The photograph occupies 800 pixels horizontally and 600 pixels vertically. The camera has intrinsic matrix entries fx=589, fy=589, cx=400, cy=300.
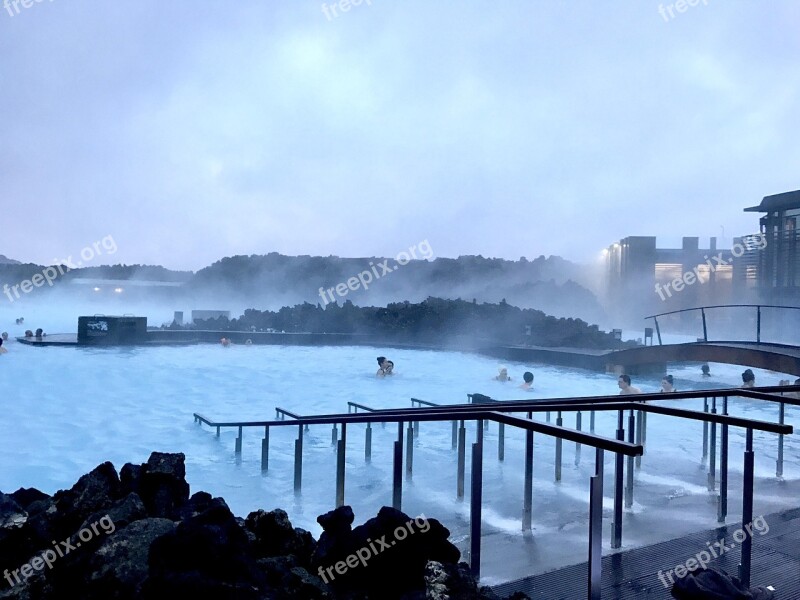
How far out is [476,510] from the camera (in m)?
2.76

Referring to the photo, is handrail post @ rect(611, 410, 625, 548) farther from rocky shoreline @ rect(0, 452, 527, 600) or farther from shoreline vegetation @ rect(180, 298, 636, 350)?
shoreline vegetation @ rect(180, 298, 636, 350)

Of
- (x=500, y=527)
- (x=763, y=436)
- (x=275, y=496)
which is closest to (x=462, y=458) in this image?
(x=500, y=527)

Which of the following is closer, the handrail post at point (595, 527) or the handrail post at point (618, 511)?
the handrail post at point (595, 527)

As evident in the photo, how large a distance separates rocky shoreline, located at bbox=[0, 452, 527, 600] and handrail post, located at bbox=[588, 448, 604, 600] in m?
0.28

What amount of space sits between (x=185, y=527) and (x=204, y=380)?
46.5 ft

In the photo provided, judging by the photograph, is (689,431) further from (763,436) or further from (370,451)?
(370,451)

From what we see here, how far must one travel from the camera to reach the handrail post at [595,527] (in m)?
2.16

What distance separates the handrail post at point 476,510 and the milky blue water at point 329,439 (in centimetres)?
8

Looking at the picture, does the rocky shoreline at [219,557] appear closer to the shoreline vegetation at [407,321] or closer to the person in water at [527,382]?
the person in water at [527,382]

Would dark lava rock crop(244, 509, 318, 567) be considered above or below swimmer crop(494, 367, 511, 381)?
above

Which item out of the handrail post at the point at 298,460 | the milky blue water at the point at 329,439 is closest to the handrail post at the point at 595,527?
the milky blue water at the point at 329,439

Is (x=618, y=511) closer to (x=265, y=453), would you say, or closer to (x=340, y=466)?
(x=340, y=466)

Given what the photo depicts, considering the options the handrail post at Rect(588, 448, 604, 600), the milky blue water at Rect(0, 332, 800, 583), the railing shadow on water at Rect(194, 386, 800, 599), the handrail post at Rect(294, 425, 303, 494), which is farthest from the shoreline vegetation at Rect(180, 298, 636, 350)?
the handrail post at Rect(588, 448, 604, 600)

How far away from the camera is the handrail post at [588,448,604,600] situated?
85.2 inches
